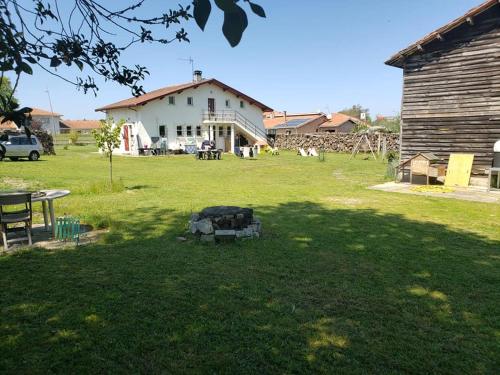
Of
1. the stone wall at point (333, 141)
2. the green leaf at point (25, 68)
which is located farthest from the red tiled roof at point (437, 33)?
the stone wall at point (333, 141)

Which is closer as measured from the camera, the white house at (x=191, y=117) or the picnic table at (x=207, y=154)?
the picnic table at (x=207, y=154)

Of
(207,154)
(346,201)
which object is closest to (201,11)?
(346,201)

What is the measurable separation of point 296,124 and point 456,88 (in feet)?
→ 116

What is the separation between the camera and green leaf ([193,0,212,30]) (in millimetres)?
1355

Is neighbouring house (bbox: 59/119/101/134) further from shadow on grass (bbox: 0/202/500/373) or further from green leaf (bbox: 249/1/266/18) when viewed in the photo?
green leaf (bbox: 249/1/266/18)

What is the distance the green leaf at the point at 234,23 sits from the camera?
1.32 meters

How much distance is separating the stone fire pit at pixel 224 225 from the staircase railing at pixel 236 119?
27575 millimetres

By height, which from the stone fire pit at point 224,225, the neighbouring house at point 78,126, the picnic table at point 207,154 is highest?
the neighbouring house at point 78,126

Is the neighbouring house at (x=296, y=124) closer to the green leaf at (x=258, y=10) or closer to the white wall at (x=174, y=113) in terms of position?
the white wall at (x=174, y=113)

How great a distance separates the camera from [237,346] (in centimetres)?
336

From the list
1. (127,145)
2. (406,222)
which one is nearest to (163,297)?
(406,222)

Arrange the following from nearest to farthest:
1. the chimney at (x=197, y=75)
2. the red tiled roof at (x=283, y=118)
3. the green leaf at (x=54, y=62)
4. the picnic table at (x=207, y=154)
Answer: the green leaf at (x=54, y=62), the picnic table at (x=207, y=154), the chimney at (x=197, y=75), the red tiled roof at (x=283, y=118)

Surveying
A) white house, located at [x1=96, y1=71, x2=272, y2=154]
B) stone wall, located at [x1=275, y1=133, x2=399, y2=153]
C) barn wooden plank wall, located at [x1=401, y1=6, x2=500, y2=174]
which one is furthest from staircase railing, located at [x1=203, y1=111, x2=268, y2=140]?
barn wooden plank wall, located at [x1=401, y1=6, x2=500, y2=174]

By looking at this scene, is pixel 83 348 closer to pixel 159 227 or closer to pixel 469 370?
pixel 469 370
